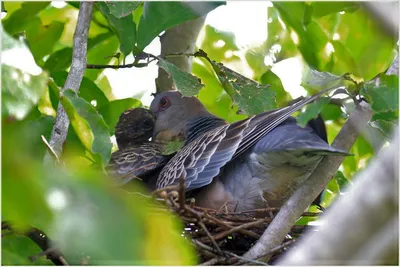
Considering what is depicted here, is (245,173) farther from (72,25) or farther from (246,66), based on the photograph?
(72,25)

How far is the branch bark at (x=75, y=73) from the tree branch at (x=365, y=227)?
1183 mm

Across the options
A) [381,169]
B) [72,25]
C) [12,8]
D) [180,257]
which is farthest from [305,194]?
[72,25]

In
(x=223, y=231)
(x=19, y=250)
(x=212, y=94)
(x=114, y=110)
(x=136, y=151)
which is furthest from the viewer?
(x=212, y=94)

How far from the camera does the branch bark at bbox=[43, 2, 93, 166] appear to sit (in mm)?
2367

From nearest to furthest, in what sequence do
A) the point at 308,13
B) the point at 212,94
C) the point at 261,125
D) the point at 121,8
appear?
1. the point at 261,125
2. the point at 121,8
3. the point at 308,13
4. the point at 212,94

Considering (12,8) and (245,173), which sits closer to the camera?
(245,173)

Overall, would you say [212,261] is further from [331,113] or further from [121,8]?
[331,113]

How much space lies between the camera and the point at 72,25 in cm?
395

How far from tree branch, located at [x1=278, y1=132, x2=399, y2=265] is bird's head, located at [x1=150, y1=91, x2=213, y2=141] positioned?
2.47 m

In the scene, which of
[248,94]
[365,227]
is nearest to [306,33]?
[248,94]

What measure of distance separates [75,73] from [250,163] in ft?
2.52

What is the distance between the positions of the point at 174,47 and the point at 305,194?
5.19 feet

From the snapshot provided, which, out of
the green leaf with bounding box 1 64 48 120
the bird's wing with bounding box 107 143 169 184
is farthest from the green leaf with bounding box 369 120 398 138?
the green leaf with bounding box 1 64 48 120

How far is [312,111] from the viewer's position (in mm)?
1952
